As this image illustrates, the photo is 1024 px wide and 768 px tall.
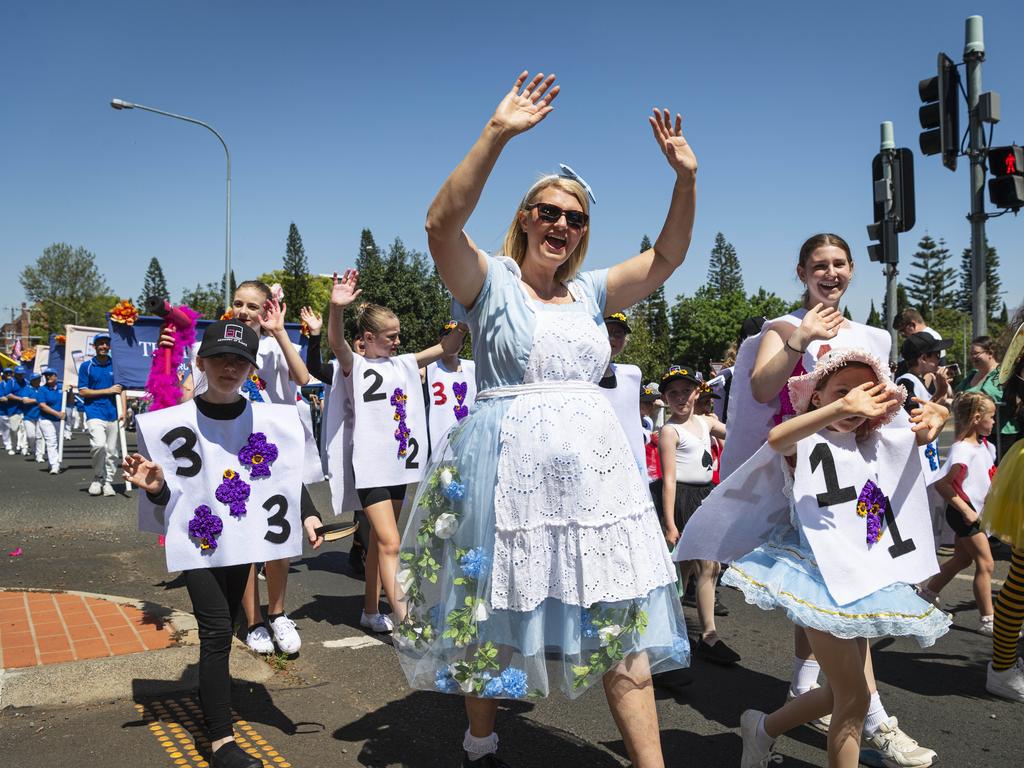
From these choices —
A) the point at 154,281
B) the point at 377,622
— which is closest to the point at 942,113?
the point at 377,622

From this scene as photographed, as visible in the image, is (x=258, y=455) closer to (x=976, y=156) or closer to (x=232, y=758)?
(x=232, y=758)

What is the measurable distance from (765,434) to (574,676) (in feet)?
5.21

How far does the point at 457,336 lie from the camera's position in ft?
20.3

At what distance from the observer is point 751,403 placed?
392 cm

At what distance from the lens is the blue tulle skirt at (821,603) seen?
114 inches

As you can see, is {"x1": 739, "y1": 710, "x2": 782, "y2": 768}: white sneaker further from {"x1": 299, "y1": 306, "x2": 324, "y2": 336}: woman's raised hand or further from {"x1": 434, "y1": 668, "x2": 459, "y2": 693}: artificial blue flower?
{"x1": 299, "y1": 306, "x2": 324, "y2": 336}: woman's raised hand

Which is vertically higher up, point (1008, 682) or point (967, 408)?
point (967, 408)

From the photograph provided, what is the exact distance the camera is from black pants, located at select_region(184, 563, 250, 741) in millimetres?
3438

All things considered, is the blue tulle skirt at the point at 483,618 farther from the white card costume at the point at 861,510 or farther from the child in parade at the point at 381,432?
the child in parade at the point at 381,432

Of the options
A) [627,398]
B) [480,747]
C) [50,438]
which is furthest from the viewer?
[50,438]

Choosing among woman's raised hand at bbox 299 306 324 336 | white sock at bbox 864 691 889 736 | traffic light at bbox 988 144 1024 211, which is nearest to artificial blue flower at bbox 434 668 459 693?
white sock at bbox 864 691 889 736

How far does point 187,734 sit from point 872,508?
121 inches

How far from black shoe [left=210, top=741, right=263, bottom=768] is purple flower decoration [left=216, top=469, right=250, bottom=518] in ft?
3.19

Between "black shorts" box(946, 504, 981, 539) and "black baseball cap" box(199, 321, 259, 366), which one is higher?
"black baseball cap" box(199, 321, 259, 366)
